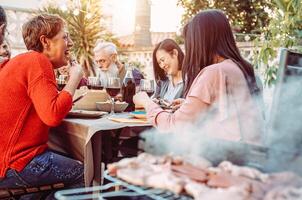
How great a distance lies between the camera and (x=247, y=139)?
2150mm

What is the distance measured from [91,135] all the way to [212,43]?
771mm

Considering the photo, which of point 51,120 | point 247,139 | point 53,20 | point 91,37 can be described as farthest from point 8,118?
point 91,37

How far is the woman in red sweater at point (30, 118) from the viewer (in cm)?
234

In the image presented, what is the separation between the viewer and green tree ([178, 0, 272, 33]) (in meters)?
9.50

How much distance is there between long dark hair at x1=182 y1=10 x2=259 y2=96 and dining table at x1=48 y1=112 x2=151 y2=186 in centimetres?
48

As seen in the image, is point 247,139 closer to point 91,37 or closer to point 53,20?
point 53,20

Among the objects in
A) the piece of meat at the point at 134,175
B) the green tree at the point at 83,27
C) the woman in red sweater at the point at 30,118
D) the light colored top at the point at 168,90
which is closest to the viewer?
the piece of meat at the point at 134,175

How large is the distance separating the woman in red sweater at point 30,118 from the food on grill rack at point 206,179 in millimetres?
1037

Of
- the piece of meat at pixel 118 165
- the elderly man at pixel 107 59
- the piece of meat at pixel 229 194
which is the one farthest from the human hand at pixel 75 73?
the elderly man at pixel 107 59

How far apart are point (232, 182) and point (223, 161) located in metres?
0.24

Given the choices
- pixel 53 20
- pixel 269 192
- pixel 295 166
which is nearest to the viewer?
pixel 269 192

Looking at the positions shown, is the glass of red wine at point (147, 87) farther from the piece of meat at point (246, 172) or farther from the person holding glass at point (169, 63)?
the piece of meat at point (246, 172)

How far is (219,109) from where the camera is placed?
212cm

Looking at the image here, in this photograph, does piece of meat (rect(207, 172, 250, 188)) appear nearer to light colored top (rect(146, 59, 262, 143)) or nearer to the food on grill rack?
the food on grill rack
